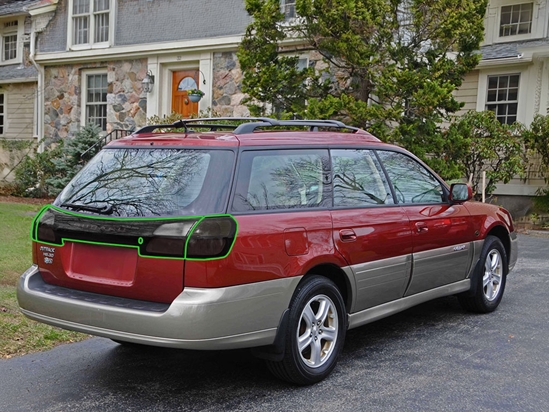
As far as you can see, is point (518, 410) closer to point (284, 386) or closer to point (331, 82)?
point (284, 386)

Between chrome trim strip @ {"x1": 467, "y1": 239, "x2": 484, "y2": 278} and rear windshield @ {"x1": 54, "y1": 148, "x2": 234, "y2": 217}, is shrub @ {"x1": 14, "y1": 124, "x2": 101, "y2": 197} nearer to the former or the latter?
chrome trim strip @ {"x1": 467, "y1": 239, "x2": 484, "y2": 278}

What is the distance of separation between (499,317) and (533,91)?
35.2 ft

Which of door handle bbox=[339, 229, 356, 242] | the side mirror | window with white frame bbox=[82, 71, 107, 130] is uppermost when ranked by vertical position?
window with white frame bbox=[82, 71, 107, 130]

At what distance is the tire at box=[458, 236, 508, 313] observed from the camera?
5.87 metres

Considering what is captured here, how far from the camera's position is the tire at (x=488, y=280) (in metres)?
5.87

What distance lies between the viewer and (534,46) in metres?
14.7

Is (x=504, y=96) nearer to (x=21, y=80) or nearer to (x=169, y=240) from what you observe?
(x=169, y=240)

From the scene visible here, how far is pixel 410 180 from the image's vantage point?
5281 millimetres

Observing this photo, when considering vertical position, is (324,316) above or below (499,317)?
above

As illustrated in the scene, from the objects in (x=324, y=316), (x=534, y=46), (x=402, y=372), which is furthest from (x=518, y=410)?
(x=534, y=46)

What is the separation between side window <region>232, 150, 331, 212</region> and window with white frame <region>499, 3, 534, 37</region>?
44.5ft

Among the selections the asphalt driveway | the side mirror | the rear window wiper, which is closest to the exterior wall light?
the asphalt driveway

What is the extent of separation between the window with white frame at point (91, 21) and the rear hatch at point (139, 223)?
14.8 metres

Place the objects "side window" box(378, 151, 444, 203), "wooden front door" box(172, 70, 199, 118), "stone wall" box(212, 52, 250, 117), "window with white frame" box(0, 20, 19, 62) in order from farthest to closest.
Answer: "window with white frame" box(0, 20, 19, 62), "wooden front door" box(172, 70, 199, 118), "stone wall" box(212, 52, 250, 117), "side window" box(378, 151, 444, 203)
